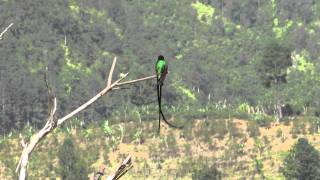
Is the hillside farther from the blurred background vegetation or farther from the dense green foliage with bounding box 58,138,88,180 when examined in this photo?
the dense green foliage with bounding box 58,138,88,180

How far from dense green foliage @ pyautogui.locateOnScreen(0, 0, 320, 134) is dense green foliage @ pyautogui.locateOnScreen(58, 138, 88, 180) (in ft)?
98.2

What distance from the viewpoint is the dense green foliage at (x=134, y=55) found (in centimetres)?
12512

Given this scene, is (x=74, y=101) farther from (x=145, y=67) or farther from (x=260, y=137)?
(x=260, y=137)

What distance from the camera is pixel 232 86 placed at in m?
152

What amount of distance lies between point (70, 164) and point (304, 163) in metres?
18.4

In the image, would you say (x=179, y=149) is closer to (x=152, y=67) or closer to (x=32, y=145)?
(x=32, y=145)

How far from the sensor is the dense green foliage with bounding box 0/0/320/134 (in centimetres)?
12512

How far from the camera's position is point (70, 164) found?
64.8 metres

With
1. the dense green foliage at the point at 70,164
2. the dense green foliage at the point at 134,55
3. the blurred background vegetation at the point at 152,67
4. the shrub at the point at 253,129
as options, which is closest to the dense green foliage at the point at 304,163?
the blurred background vegetation at the point at 152,67

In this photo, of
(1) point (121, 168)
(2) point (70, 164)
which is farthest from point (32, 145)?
(2) point (70, 164)

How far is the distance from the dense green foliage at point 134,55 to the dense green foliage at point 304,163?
38212 millimetres

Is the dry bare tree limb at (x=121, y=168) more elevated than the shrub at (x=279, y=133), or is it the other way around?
the shrub at (x=279, y=133)

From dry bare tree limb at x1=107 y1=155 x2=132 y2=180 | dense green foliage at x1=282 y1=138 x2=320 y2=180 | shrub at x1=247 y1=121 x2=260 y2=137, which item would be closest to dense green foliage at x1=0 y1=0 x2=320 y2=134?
shrub at x1=247 y1=121 x2=260 y2=137

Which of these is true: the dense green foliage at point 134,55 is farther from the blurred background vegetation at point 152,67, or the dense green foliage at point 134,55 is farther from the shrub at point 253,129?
the shrub at point 253,129
